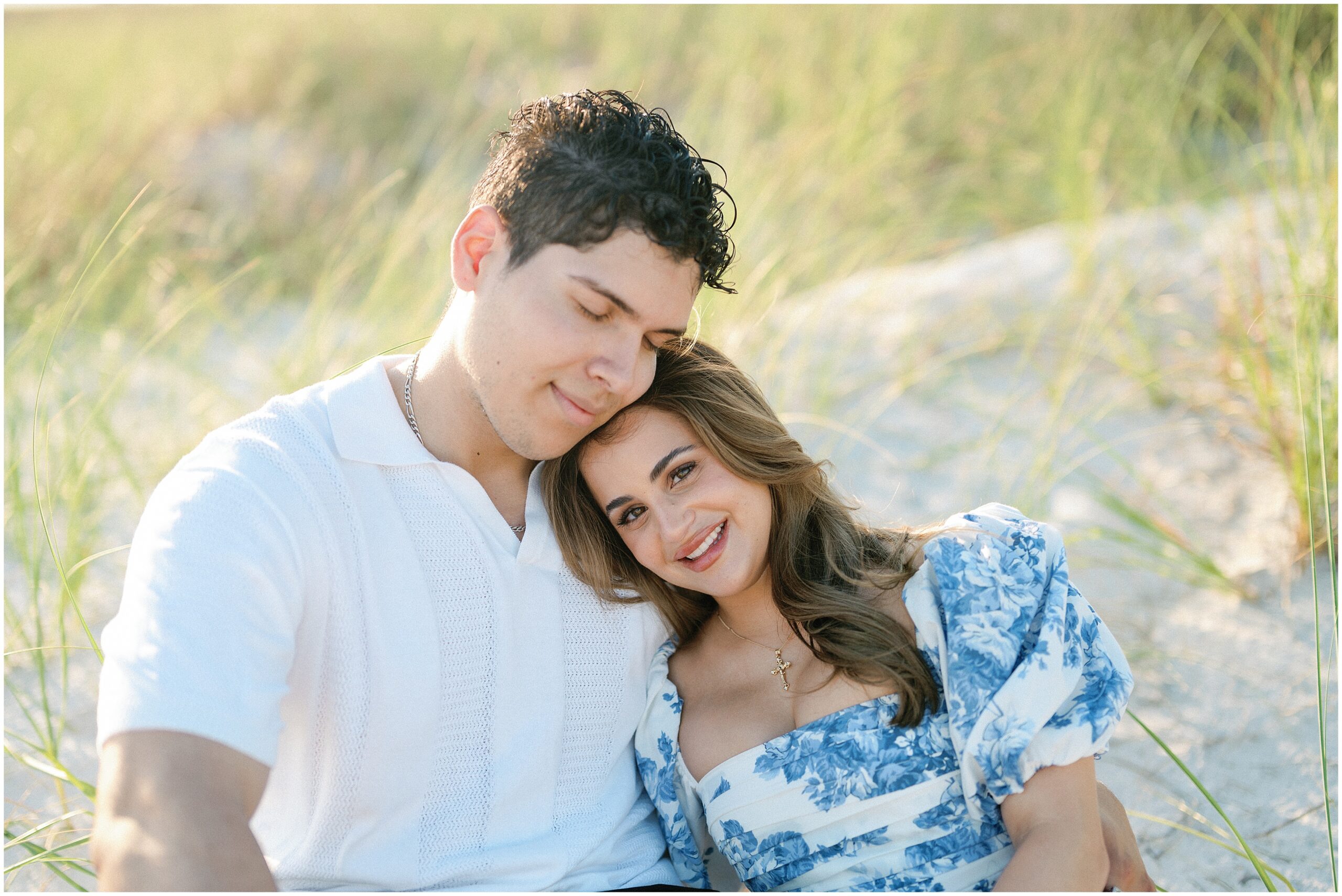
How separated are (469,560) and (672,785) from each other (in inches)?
25.0

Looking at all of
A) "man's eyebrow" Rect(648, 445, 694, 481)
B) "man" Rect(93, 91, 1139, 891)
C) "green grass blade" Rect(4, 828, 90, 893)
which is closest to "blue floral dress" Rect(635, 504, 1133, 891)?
"man" Rect(93, 91, 1139, 891)

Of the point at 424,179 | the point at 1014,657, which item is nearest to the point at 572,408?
the point at 1014,657

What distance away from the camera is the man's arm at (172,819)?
142cm

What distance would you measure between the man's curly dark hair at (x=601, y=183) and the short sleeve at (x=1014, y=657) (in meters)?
0.79

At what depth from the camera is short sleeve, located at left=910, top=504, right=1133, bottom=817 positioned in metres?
1.91

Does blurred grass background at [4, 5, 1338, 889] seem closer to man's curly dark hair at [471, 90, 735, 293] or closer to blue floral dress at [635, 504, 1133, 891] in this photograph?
man's curly dark hair at [471, 90, 735, 293]

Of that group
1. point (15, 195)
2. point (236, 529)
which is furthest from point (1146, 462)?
point (15, 195)

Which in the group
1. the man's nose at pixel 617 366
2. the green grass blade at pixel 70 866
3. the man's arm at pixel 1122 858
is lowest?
the man's arm at pixel 1122 858

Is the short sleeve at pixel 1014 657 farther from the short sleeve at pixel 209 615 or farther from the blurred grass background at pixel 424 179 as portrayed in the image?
the short sleeve at pixel 209 615

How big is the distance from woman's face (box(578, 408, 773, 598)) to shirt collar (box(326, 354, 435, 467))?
15.2 inches

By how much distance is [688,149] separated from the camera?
2.17 m

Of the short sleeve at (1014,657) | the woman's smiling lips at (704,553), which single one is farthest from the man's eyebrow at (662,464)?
the short sleeve at (1014,657)

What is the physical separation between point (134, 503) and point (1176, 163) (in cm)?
497

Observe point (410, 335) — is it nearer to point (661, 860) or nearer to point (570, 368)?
point (570, 368)
